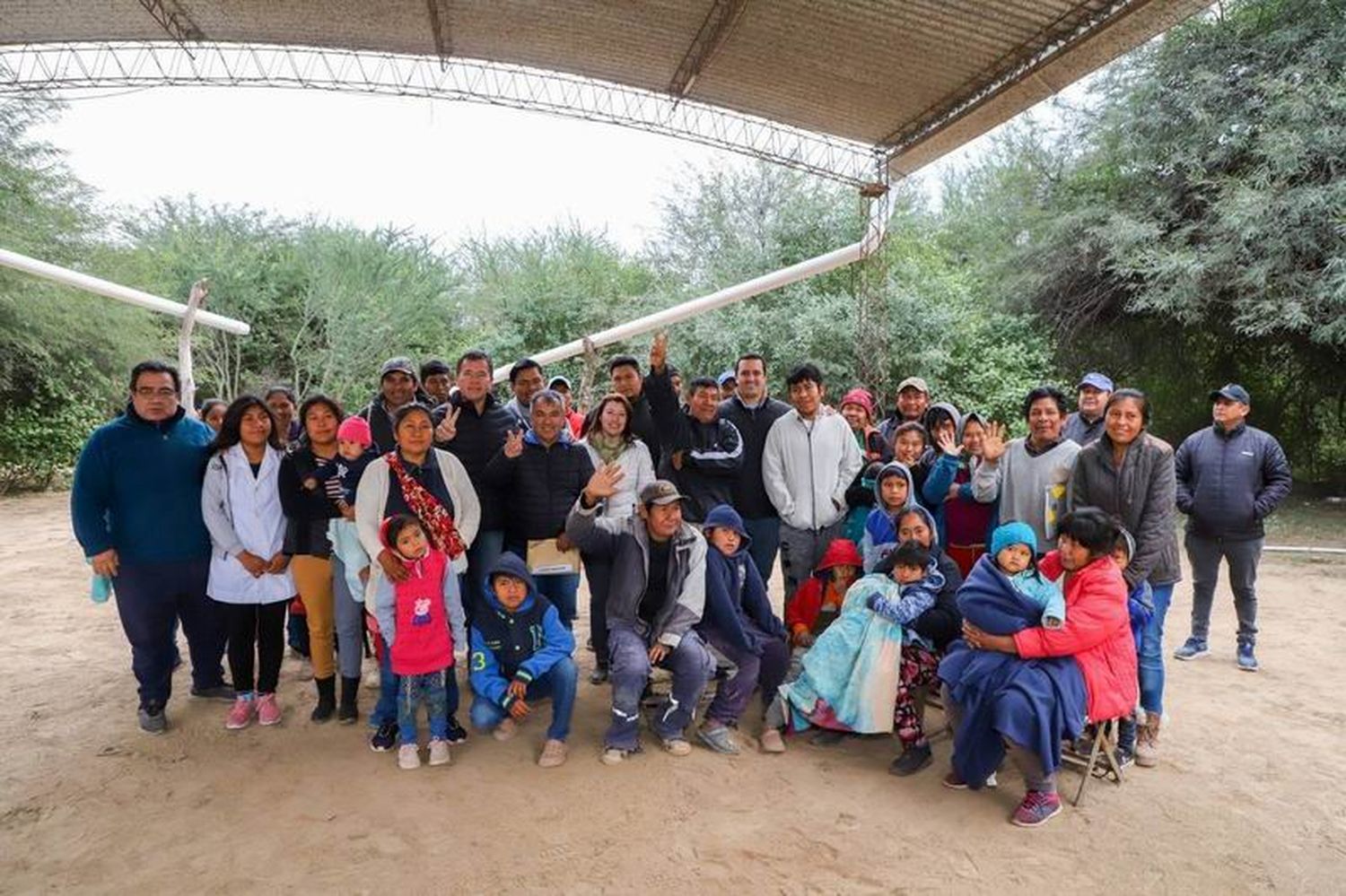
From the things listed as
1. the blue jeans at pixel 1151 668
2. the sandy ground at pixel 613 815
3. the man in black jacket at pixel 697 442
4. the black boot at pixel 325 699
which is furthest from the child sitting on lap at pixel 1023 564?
the black boot at pixel 325 699

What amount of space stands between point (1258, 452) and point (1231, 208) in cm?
586

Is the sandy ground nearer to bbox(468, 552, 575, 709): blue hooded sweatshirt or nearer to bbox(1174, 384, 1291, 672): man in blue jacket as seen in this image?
bbox(468, 552, 575, 709): blue hooded sweatshirt

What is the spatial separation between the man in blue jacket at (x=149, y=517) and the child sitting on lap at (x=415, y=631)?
109 cm

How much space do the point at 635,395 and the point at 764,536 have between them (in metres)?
1.11

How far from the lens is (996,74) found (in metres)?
5.28

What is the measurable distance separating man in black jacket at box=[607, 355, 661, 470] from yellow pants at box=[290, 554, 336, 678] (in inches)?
69.2

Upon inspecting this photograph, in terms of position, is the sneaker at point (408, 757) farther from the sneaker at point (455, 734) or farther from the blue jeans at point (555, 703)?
the blue jeans at point (555, 703)

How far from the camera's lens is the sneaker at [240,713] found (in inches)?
155

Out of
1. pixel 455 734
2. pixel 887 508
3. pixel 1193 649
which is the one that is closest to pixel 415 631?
pixel 455 734

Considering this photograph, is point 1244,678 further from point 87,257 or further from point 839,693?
point 87,257

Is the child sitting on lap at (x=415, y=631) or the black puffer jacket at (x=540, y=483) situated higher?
the black puffer jacket at (x=540, y=483)

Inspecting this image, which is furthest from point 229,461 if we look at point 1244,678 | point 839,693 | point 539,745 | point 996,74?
point 1244,678

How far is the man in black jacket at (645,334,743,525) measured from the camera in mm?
4418

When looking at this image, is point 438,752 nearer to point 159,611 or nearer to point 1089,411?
point 159,611
